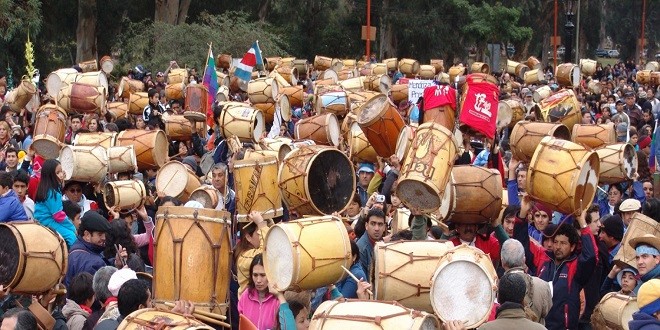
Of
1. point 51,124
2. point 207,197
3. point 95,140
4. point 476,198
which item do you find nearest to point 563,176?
point 476,198

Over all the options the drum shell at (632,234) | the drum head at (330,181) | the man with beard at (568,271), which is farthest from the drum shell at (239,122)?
the man with beard at (568,271)

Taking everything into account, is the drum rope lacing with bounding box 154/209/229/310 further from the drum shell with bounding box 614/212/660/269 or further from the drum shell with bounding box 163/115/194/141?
the drum shell with bounding box 163/115/194/141

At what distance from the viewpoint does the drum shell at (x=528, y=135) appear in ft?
39.4

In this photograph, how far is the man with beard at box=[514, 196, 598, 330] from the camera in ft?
28.2

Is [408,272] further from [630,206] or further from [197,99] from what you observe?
[197,99]

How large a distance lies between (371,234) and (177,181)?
407cm

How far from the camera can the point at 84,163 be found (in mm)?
12609

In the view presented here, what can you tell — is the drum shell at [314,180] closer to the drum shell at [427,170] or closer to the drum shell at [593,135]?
the drum shell at [427,170]

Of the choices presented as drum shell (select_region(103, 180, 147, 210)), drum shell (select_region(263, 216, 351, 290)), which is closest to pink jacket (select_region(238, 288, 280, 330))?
drum shell (select_region(263, 216, 351, 290))

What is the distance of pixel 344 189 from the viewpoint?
9.86 m

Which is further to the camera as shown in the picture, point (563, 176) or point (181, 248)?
point (563, 176)

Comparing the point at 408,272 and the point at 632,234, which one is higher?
the point at 408,272

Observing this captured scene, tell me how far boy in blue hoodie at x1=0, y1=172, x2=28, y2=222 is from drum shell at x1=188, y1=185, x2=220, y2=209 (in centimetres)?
158

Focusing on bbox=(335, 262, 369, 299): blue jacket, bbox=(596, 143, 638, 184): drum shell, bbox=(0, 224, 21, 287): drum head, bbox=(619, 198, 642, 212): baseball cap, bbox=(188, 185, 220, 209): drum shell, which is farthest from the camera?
bbox=(596, 143, 638, 184): drum shell
